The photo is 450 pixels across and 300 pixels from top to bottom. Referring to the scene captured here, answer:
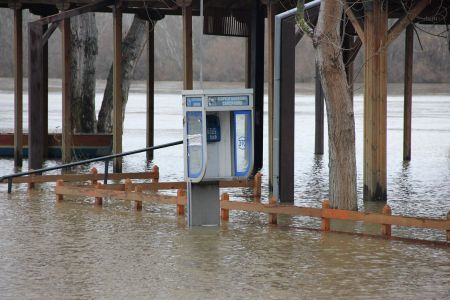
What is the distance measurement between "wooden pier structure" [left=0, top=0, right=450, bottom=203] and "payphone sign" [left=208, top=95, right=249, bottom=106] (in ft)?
9.32

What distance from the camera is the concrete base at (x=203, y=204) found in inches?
585

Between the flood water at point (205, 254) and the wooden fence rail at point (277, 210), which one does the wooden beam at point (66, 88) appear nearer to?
the flood water at point (205, 254)

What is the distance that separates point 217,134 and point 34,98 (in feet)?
25.0

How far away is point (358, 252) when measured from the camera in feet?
42.2

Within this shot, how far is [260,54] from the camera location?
23.3 meters

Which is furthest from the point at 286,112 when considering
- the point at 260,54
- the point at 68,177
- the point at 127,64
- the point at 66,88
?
the point at 127,64

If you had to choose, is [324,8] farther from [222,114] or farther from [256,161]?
[256,161]

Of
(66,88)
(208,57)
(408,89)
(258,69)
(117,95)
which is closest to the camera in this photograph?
(117,95)

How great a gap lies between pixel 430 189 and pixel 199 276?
9.42 m

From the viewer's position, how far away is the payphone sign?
46.8 ft

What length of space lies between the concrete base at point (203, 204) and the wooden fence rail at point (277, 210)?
19.1 inches

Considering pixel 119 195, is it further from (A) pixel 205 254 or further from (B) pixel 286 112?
(A) pixel 205 254

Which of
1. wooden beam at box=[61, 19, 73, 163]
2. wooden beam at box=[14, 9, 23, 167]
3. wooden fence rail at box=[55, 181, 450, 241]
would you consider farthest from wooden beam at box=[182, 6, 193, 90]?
wooden beam at box=[14, 9, 23, 167]

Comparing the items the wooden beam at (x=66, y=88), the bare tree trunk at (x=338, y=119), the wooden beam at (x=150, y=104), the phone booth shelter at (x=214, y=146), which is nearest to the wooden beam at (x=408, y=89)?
the wooden beam at (x=150, y=104)
